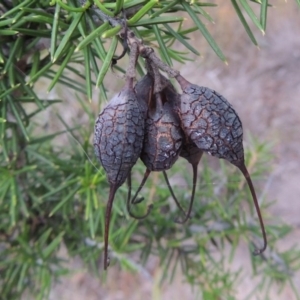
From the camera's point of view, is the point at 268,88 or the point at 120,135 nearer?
the point at 120,135

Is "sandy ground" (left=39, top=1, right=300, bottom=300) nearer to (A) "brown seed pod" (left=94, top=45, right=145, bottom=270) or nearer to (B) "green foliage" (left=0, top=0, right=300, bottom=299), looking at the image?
(B) "green foliage" (left=0, top=0, right=300, bottom=299)

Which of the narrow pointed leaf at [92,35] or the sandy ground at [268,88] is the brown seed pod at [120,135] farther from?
the sandy ground at [268,88]

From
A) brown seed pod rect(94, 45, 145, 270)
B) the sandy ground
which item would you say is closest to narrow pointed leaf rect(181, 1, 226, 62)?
brown seed pod rect(94, 45, 145, 270)

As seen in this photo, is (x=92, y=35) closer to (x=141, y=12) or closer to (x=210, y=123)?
(x=141, y=12)

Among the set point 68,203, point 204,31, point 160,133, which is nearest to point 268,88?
point 68,203

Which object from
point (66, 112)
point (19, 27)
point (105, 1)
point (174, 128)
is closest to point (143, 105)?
point (174, 128)
